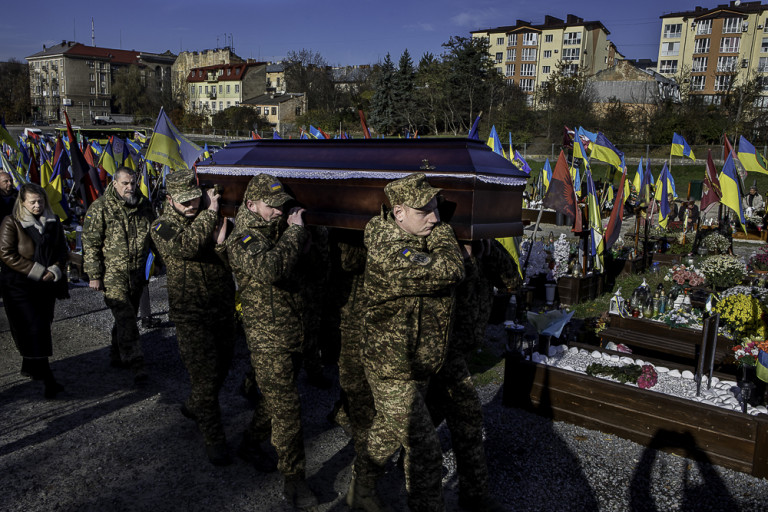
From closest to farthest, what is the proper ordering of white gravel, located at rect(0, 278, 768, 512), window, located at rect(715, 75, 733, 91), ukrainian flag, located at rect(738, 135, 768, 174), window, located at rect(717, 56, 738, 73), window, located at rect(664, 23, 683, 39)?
white gravel, located at rect(0, 278, 768, 512), ukrainian flag, located at rect(738, 135, 768, 174), window, located at rect(715, 75, 733, 91), window, located at rect(717, 56, 738, 73), window, located at rect(664, 23, 683, 39)

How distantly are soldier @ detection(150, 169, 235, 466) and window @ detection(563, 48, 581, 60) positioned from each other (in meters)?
63.0

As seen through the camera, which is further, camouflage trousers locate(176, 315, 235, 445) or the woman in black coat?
the woman in black coat

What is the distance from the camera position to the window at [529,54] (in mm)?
62312

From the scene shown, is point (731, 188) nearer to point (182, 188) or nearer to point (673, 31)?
point (182, 188)

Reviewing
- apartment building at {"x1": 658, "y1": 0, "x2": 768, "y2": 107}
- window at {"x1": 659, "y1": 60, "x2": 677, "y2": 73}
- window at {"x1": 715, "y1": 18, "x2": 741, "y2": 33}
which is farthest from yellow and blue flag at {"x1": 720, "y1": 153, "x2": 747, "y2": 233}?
window at {"x1": 659, "y1": 60, "x2": 677, "y2": 73}

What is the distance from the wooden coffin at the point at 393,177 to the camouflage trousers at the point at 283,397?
0.82 meters

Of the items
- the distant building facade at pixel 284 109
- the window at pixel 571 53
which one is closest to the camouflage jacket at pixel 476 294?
the distant building facade at pixel 284 109

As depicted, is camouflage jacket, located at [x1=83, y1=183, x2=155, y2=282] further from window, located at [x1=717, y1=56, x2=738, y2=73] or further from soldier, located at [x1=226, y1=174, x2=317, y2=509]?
window, located at [x1=717, y1=56, x2=738, y2=73]

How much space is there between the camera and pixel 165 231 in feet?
11.9

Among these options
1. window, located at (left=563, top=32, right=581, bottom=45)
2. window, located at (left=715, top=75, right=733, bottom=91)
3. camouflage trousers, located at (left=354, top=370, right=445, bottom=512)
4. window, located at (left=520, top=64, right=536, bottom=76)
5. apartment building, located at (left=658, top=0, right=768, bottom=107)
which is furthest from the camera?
window, located at (left=520, top=64, right=536, bottom=76)

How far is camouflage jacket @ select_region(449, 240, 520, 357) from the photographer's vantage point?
10.6 ft

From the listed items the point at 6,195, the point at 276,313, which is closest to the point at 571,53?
the point at 6,195

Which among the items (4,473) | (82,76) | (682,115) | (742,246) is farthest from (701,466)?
(82,76)

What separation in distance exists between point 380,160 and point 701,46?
64.4 metres
